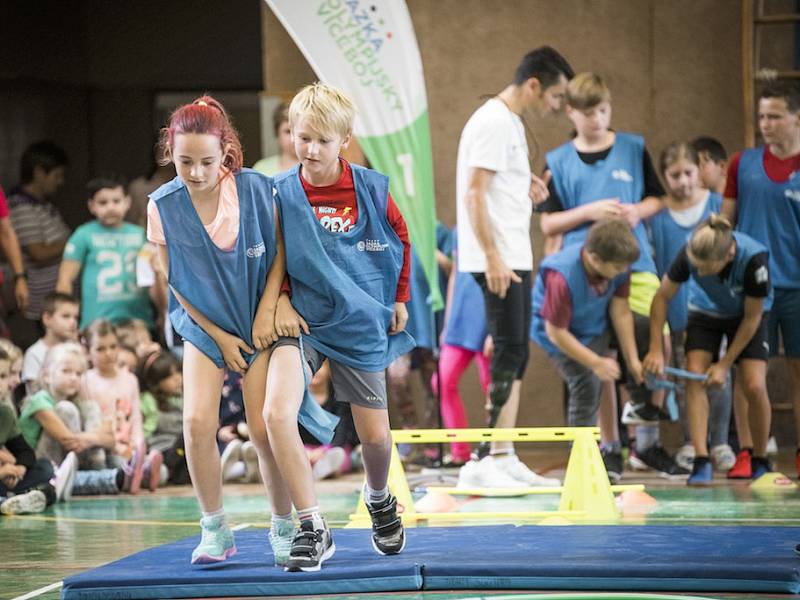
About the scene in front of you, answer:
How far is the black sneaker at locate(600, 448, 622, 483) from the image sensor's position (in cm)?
628

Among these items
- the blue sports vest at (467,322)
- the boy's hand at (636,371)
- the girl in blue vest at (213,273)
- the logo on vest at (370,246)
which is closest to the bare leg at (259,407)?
the girl in blue vest at (213,273)

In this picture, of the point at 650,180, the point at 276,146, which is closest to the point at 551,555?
the point at 650,180

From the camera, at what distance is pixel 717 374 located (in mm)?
6383

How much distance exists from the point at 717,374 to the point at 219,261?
131 inches

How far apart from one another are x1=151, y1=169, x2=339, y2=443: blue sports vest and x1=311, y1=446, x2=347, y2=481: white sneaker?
3278mm

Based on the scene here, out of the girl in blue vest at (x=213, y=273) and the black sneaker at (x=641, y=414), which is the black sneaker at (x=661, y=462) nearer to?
the black sneaker at (x=641, y=414)

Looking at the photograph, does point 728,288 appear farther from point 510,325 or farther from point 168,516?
point 168,516

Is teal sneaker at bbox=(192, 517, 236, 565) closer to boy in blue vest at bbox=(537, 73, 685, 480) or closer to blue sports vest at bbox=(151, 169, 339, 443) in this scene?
blue sports vest at bbox=(151, 169, 339, 443)

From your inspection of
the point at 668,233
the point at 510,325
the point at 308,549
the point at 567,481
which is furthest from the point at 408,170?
the point at 308,549

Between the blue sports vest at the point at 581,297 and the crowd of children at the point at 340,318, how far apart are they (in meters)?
0.01

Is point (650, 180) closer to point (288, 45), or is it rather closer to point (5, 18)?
point (288, 45)

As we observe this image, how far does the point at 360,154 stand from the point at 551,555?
13.4 ft

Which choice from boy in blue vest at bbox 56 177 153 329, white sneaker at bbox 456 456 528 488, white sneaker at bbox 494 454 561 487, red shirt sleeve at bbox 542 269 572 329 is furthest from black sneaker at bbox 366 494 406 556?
boy in blue vest at bbox 56 177 153 329

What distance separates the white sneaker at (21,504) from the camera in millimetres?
6035
